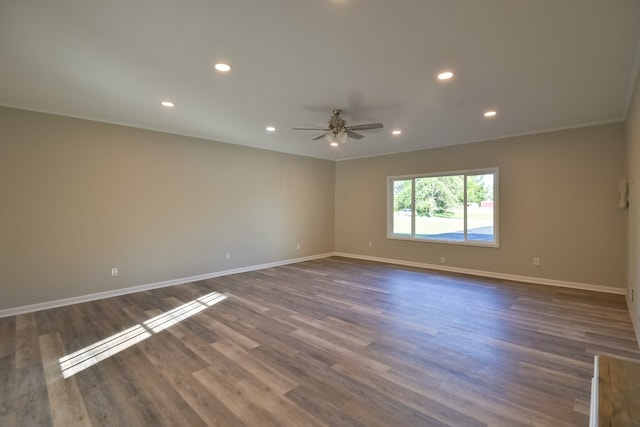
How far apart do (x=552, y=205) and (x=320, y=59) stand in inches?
194

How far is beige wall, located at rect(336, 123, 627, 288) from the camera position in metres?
4.77

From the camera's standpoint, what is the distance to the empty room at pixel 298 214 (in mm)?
2145

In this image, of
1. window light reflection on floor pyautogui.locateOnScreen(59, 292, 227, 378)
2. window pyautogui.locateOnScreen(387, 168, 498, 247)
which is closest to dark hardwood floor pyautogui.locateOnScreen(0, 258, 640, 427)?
window light reflection on floor pyautogui.locateOnScreen(59, 292, 227, 378)

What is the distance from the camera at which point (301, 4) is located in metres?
2.02

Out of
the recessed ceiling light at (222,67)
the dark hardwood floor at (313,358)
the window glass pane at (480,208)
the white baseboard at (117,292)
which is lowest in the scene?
the dark hardwood floor at (313,358)

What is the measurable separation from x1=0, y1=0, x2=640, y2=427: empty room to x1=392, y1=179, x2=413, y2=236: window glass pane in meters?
0.05

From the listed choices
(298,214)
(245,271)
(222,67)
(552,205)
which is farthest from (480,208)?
(222,67)

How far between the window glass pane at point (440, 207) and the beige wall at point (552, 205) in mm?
258

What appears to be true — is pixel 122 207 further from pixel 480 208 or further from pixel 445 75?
pixel 480 208

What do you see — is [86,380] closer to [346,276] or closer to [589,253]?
[346,276]

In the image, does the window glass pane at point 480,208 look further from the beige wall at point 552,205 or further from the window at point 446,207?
the beige wall at point 552,205

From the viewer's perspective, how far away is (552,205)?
17.2 ft

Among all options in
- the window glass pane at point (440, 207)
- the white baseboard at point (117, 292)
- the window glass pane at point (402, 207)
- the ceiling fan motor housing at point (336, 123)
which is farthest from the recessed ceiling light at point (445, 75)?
the white baseboard at point (117, 292)

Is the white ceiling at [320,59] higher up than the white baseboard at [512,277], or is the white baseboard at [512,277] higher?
the white ceiling at [320,59]
